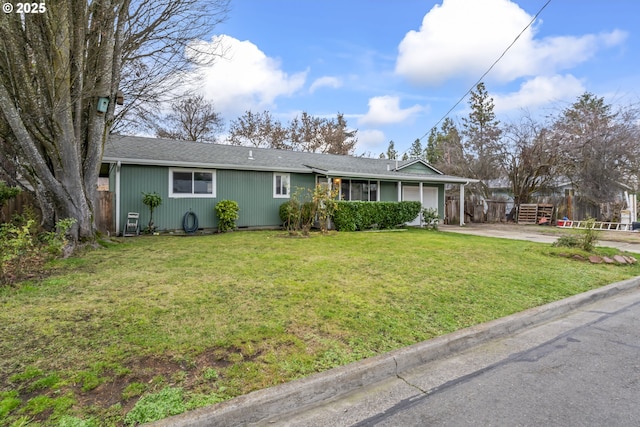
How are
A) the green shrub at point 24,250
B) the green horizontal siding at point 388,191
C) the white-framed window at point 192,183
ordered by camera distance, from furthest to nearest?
the green horizontal siding at point 388,191 → the white-framed window at point 192,183 → the green shrub at point 24,250

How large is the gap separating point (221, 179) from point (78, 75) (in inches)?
214

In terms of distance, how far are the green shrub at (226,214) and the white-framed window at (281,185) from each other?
191 cm

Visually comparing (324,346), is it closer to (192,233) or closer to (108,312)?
(108,312)

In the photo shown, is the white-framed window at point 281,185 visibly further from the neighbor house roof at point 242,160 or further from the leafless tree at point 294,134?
the leafless tree at point 294,134


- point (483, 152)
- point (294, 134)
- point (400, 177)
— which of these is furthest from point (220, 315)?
point (294, 134)

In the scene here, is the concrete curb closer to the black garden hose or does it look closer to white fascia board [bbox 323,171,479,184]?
white fascia board [bbox 323,171,479,184]

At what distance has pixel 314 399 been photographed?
93.0 inches

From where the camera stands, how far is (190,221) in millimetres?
11438

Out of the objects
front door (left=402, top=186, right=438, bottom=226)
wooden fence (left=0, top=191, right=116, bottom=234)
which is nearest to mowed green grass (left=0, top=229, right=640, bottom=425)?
wooden fence (left=0, top=191, right=116, bottom=234)

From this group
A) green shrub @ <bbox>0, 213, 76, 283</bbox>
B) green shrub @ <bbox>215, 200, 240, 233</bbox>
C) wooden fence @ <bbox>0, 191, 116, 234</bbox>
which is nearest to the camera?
green shrub @ <bbox>0, 213, 76, 283</bbox>

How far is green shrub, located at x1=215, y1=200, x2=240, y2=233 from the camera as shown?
1156cm

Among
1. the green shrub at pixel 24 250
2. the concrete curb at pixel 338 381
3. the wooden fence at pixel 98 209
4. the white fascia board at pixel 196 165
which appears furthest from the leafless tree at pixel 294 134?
the concrete curb at pixel 338 381

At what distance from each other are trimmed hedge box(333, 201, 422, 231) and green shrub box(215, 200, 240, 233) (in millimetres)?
3582

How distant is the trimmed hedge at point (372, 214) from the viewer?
12.3m
